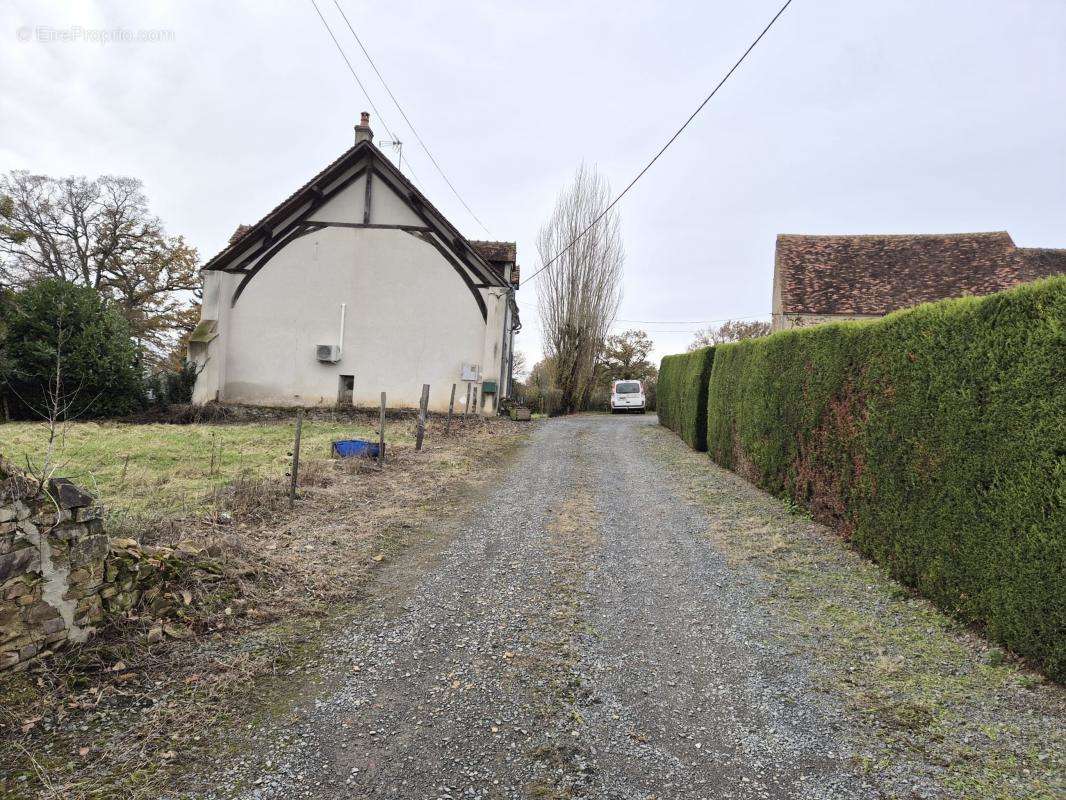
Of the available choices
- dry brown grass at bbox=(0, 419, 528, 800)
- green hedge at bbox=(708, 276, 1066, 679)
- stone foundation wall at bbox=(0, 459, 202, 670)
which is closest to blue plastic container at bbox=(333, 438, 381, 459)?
dry brown grass at bbox=(0, 419, 528, 800)

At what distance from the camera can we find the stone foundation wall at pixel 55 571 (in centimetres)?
287

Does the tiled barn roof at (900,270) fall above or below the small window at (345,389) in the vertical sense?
above

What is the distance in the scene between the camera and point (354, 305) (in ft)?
52.9

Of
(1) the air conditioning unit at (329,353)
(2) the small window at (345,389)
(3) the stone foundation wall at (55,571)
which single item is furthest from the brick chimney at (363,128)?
(3) the stone foundation wall at (55,571)

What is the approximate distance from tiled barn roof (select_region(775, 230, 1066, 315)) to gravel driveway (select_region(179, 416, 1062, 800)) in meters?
15.9

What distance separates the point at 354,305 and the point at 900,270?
695 inches

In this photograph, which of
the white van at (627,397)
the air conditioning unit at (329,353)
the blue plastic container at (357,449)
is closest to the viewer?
the blue plastic container at (357,449)

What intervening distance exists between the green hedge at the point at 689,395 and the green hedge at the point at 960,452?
6219 mm

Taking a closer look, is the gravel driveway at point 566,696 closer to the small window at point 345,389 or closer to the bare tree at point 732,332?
the small window at point 345,389

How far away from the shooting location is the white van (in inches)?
1062

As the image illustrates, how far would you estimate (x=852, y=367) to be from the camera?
19.1 feet

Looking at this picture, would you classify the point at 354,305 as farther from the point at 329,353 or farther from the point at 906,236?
the point at 906,236

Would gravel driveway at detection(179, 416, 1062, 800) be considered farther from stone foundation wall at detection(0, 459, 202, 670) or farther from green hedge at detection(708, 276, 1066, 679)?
stone foundation wall at detection(0, 459, 202, 670)

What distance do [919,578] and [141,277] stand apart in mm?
30589
